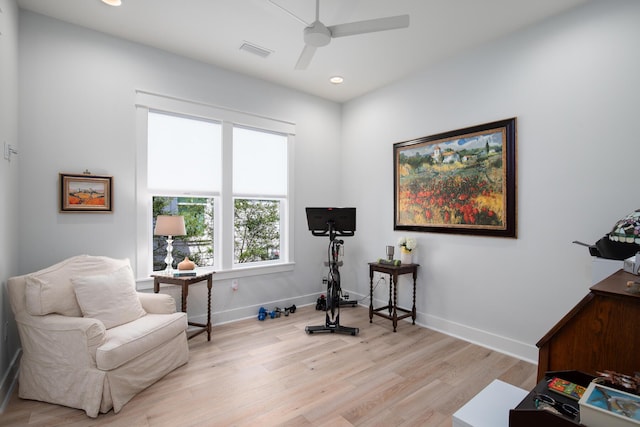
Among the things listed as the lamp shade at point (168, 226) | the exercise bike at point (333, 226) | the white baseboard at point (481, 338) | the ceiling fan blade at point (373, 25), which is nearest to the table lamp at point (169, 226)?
the lamp shade at point (168, 226)

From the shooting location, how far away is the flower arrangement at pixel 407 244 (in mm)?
3674

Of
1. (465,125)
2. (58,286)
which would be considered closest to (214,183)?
(58,286)

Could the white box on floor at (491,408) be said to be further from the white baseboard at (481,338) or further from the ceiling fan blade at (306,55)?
the ceiling fan blade at (306,55)

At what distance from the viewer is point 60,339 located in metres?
2.12

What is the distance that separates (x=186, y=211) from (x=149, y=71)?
4.94 ft

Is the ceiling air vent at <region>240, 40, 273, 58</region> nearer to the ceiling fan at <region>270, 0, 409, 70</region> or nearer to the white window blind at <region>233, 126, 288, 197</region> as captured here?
the white window blind at <region>233, 126, 288, 197</region>

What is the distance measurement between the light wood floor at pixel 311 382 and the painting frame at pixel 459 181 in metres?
1.24

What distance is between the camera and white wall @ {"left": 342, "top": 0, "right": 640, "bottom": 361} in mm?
2408

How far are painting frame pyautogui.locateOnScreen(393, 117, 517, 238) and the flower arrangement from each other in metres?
0.18

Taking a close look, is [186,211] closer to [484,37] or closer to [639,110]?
[484,37]

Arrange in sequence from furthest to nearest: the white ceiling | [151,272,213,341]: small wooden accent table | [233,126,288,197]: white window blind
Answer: [233,126,288,197]: white window blind
[151,272,213,341]: small wooden accent table
the white ceiling

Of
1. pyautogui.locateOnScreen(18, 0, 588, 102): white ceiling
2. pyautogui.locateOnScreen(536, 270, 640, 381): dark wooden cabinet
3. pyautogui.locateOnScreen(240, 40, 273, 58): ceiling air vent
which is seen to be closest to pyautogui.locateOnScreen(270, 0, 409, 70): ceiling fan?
pyautogui.locateOnScreen(18, 0, 588, 102): white ceiling

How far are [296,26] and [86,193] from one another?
98.0 inches

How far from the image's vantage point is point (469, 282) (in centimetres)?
330
